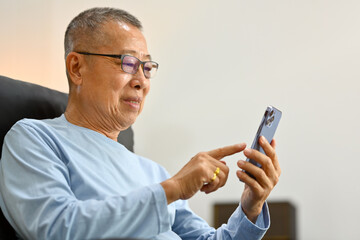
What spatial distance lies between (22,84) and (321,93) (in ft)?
9.18

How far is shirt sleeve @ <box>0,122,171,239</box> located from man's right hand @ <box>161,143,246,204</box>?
0.03 metres

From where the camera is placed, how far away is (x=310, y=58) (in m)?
3.67

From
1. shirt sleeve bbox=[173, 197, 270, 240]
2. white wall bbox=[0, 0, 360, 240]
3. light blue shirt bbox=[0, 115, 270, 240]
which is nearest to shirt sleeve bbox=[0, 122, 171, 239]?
light blue shirt bbox=[0, 115, 270, 240]

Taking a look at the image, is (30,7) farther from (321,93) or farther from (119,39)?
(321,93)

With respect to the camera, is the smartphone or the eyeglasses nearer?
the smartphone

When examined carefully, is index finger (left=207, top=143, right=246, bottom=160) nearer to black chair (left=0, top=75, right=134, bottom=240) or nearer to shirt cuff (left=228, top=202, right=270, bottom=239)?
shirt cuff (left=228, top=202, right=270, bottom=239)

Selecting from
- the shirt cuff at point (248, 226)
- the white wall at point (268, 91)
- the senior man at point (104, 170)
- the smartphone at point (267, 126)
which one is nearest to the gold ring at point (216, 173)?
the senior man at point (104, 170)

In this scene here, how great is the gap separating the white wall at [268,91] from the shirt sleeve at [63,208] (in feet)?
8.41

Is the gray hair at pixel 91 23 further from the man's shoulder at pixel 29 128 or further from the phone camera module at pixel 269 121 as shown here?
the phone camera module at pixel 269 121

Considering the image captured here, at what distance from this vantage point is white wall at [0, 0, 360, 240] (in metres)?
3.53

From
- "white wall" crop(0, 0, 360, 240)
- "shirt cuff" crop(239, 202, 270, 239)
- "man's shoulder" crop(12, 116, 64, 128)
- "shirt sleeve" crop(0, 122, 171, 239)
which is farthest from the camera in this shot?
"white wall" crop(0, 0, 360, 240)

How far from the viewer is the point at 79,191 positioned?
3.76 feet

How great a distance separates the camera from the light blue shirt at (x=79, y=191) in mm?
965

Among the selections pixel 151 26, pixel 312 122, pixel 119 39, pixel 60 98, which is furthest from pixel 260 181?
pixel 151 26
